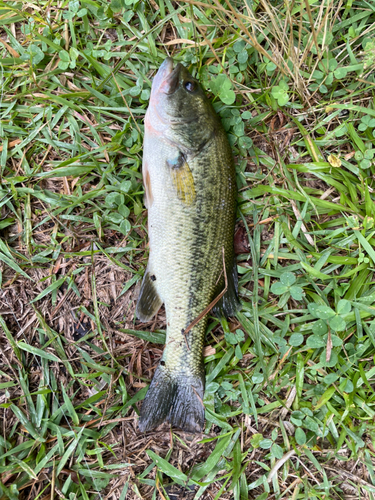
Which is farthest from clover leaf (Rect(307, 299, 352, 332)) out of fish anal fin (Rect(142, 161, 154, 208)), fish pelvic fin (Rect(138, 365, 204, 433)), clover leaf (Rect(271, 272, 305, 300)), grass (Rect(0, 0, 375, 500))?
fish anal fin (Rect(142, 161, 154, 208))

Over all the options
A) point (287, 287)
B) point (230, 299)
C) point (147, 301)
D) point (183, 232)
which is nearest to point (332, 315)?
point (287, 287)

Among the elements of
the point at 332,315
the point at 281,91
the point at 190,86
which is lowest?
the point at 332,315

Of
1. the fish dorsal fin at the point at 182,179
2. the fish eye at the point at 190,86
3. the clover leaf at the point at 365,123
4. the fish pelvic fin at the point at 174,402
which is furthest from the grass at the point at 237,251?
the fish dorsal fin at the point at 182,179

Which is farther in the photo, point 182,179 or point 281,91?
point 281,91

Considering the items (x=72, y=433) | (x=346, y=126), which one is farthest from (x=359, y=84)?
(x=72, y=433)

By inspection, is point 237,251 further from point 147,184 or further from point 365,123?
point 365,123

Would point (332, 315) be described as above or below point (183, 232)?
below

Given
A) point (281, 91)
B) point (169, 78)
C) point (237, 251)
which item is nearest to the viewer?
point (169, 78)

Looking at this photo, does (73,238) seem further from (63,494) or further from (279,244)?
(63,494)
